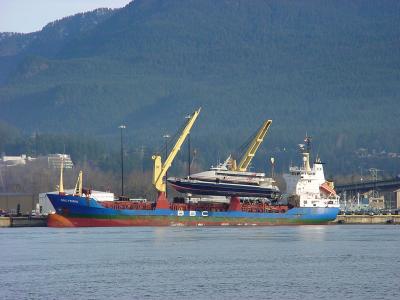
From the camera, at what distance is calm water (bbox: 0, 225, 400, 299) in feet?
225

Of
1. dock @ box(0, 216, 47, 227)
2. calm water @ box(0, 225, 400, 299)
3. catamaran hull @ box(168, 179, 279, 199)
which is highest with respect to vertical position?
catamaran hull @ box(168, 179, 279, 199)

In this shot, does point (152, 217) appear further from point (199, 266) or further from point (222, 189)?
point (199, 266)

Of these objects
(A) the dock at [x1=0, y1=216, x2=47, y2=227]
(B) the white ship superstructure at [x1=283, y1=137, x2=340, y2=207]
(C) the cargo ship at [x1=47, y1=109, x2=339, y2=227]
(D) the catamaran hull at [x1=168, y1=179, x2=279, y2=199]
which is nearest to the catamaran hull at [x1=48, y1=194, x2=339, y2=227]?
(C) the cargo ship at [x1=47, y1=109, x2=339, y2=227]

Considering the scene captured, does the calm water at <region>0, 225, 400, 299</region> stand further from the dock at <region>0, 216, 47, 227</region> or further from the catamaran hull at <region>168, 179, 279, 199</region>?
the catamaran hull at <region>168, 179, 279, 199</region>

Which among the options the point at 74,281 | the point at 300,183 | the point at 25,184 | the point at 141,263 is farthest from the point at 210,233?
the point at 25,184

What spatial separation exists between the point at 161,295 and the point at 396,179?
126709 mm

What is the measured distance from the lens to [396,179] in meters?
191

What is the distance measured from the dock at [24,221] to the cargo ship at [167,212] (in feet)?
13.7

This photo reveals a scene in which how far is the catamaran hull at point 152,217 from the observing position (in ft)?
428

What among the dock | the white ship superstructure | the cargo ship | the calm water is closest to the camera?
the calm water

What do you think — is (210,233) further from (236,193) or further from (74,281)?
(74,281)

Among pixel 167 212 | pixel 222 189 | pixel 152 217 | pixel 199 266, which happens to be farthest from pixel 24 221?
pixel 199 266

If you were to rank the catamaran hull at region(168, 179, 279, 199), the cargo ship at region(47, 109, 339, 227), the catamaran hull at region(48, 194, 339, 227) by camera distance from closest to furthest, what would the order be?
the catamaran hull at region(48, 194, 339, 227) < the cargo ship at region(47, 109, 339, 227) < the catamaran hull at region(168, 179, 279, 199)

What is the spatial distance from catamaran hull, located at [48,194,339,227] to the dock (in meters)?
5.20
